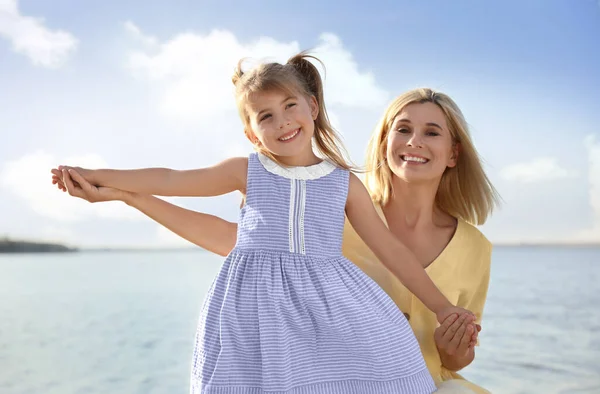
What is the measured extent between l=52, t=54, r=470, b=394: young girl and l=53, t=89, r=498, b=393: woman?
0.41 meters

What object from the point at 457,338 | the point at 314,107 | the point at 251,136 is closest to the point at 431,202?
the point at 457,338

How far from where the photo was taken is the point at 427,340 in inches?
104

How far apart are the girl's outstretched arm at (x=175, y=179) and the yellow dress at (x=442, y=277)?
2.38 ft

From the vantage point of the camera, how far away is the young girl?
191cm

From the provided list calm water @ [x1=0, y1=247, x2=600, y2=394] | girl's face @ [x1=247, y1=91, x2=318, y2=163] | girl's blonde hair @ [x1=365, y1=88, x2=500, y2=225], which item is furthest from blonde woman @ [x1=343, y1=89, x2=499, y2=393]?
calm water @ [x1=0, y1=247, x2=600, y2=394]

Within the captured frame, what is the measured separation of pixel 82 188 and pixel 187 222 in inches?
22.1

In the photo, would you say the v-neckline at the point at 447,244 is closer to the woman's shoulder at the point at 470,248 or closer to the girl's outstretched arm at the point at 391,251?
the woman's shoulder at the point at 470,248

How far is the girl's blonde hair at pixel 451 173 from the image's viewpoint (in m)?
2.87

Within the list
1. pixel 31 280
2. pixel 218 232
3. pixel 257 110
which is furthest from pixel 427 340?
pixel 31 280

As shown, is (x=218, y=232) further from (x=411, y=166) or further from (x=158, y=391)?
(x=158, y=391)

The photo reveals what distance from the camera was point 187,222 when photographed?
2592mm

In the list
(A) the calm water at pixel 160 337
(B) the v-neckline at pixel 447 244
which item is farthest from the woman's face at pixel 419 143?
(A) the calm water at pixel 160 337

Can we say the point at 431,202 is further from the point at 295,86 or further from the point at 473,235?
the point at 295,86

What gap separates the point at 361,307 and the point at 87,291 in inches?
494
